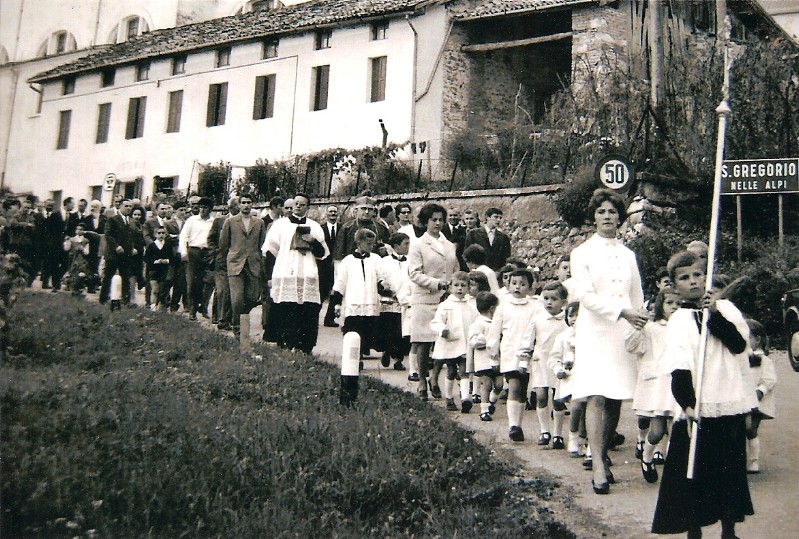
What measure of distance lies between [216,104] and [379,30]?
6.62m

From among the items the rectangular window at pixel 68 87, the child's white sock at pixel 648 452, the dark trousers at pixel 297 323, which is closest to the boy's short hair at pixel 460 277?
the dark trousers at pixel 297 323

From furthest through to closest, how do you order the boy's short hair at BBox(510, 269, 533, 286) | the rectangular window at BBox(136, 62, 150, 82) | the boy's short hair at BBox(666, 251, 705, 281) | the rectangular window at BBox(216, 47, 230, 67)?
1. the rectangular window at BBox(136, 62, 150, 82)
2. the rectangular window at BBox(216, 47, 230, 67)
3. the boy's short hair at BBox(510, 269, 533, 286)
4. the boy's short hair at BBox(666, 251, 705, 281)

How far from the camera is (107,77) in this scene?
100.0 ft

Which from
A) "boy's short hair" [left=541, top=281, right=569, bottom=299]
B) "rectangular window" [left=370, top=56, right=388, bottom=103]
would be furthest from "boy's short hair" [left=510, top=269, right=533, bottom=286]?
"rectangular window" [left=370, top=56, right=388, bottom=103]

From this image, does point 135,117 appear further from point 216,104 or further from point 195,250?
point 195,250

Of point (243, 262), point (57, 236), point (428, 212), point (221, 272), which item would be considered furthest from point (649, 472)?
point (57, 236)

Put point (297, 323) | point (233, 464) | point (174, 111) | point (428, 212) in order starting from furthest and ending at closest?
1. point (174, 111)
2. point (297, 323)
3. point (428, 212)
4. point (233, 464)

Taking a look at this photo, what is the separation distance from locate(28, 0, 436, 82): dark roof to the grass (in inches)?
728

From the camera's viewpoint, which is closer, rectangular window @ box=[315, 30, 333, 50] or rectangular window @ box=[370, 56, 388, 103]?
rectangular window @ box=[370, 56, 388, 103]

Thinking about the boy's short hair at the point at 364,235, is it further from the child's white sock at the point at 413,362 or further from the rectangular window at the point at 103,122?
the rectangular window at the point at 103,122

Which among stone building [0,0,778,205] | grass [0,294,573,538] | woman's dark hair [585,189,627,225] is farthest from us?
stone building [0,0,778,205]

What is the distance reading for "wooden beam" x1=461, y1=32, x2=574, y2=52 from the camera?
21781mm

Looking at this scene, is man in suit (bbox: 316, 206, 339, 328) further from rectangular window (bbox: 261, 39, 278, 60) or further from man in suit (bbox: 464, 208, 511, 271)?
rectangular window (bbox: 261, 39, 278, 60)

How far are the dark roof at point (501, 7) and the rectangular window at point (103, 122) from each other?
532 inches
